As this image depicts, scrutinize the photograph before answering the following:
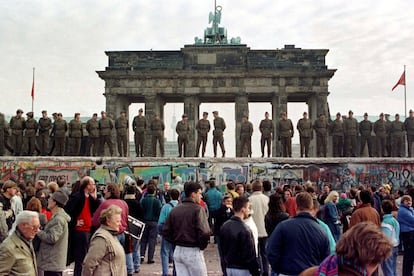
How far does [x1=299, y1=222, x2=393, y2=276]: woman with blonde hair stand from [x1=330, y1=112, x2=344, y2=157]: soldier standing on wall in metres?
18.3

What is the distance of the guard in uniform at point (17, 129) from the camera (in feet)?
66.9

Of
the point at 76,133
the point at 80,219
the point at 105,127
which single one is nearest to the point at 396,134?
the point at 105,127

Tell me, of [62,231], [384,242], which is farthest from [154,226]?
[384,242]

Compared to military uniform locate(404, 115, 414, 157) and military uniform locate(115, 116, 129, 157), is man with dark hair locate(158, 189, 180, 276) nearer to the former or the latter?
military uniform locate(115, 116, 129, 157)

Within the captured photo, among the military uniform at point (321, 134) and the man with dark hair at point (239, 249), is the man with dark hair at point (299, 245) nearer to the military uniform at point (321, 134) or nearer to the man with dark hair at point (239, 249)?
the man with dark hair at point (239, 249)

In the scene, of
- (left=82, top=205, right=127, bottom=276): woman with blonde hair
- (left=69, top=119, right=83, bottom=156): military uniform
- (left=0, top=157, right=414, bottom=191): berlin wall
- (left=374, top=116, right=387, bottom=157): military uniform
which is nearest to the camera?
(left=82, top=205, right=127, bottom=276): woman with blonde hair

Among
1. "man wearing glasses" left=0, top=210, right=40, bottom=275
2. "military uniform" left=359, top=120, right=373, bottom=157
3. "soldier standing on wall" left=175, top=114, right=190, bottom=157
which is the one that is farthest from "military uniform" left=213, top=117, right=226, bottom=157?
"man wearing glasses" left=0, top=210, right=40, bottom=275

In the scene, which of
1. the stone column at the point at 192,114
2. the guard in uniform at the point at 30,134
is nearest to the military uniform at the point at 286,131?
the stone column at the point at 192,114

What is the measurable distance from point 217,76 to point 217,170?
728 cm

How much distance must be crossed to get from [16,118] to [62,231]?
14803 millimetres

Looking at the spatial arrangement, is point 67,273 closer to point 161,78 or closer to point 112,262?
point 112,262

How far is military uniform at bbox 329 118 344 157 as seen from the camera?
21.2m

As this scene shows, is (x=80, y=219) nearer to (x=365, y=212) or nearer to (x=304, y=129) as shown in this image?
(x=365, y=212)

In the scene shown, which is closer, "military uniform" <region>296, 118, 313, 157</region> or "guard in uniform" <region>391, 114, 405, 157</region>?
"military uniform" <region>296, 118, 313, 157</region>
